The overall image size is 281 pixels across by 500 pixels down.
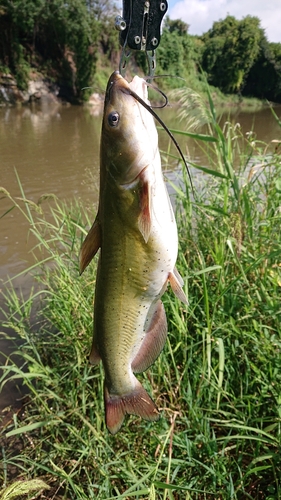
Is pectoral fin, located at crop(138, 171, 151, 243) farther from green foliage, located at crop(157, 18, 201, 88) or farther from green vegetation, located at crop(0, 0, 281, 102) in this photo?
green foliage, located at crop(157, 18, 201, 88)

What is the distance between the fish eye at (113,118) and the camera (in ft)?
3.83

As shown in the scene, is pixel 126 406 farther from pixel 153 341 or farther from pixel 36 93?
pixel 36 93

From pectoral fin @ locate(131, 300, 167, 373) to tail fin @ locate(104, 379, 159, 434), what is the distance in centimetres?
11

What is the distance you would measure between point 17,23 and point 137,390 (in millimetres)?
31936

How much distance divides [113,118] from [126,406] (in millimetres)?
1052

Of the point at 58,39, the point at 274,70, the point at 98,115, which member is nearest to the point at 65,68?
the point at 58,39

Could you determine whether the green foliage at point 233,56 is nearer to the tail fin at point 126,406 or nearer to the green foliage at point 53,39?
the green foliage at point 53,39

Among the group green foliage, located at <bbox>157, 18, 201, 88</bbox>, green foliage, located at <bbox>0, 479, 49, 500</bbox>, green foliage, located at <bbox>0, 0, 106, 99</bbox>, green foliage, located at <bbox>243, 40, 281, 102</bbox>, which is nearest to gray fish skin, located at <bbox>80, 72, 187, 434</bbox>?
green foliage, located at <bbox>0, 479, 49, 500</bbox>

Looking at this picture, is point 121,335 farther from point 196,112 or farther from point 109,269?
point 196,112

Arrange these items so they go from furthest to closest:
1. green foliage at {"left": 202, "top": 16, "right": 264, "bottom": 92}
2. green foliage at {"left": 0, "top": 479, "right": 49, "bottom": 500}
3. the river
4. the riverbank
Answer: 1. green foliage at {"left": 202, "top": 16, "right": 264, "bottom": 92}
2. the riverbank
3. the river
4. green foliage at {"left": 0, "top": 479, "right": 49, "bottom": 500}

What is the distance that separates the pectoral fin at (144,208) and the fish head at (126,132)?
32 mm

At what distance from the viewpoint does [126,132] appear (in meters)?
1.19

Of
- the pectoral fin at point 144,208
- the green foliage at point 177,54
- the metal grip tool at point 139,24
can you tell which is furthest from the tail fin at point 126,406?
the green foliage at point 177,54

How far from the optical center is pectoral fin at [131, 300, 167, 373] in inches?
55.1
